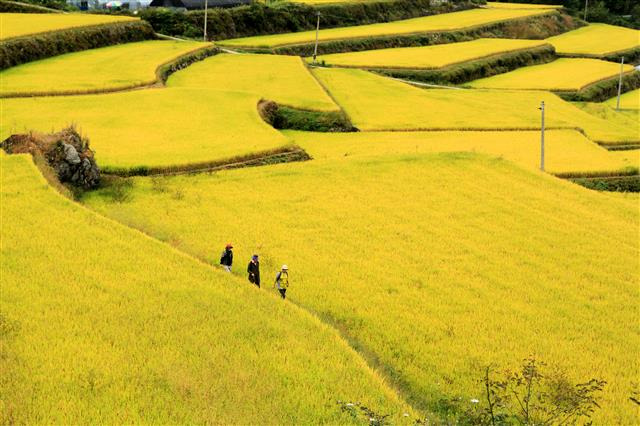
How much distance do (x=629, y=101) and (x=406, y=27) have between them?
70.0ft

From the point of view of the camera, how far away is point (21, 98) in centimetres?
2645

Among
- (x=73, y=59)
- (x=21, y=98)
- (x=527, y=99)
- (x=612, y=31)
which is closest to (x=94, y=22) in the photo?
(x=73, y=59)

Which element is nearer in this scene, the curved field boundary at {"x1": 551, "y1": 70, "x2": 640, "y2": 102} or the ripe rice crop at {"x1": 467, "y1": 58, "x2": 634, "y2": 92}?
the curved field boundary at {"x1": 551, "y1": 70, "x2": 640, "y2": 102}

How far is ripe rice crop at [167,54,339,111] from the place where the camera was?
31.4m

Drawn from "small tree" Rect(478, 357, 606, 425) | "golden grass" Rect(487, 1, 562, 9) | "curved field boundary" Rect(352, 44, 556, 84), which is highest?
"golden grass" Rect(487, 1, 562, 9)

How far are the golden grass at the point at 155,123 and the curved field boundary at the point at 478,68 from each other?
20.2m

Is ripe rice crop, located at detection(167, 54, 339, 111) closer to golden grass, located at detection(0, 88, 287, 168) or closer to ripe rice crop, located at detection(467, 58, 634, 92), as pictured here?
golden grass, located at detection(0, 88, 287, 168)

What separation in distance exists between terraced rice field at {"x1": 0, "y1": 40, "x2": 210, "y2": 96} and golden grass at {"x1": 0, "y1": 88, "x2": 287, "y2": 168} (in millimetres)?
1535

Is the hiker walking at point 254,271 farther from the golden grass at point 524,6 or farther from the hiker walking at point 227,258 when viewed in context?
the golden grass at point 524,6

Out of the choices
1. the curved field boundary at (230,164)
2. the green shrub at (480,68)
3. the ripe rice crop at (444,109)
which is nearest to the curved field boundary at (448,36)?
the green shrub at (480,68)

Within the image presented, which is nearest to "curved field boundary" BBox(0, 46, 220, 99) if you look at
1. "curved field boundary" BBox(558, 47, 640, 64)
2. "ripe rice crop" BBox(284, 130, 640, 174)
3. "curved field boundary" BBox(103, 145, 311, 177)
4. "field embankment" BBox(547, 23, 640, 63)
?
"ripe rice crop" BBox(284, 130, 640, 174)

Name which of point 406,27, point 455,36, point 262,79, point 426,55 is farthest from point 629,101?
point 262,79

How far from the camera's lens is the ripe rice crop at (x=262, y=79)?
31.4 meters

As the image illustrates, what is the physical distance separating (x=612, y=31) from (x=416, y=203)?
7256cm
